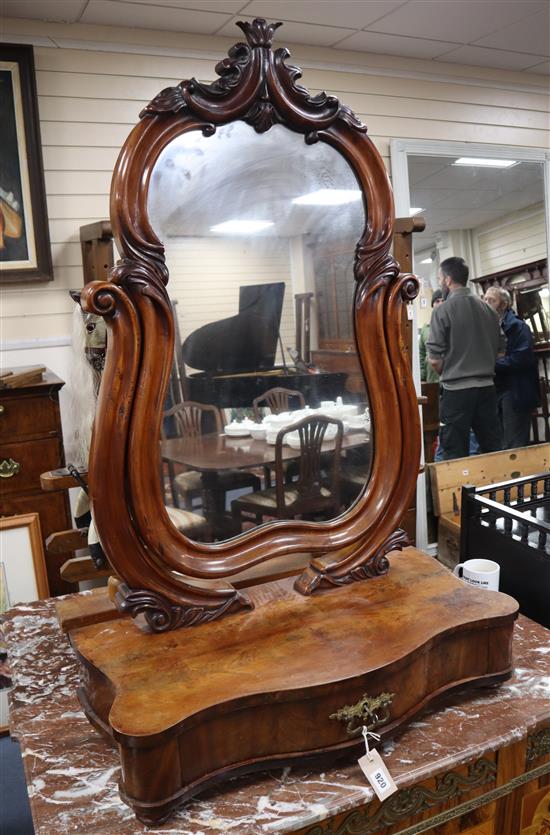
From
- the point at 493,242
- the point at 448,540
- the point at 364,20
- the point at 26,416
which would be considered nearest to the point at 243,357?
the point at 26,416

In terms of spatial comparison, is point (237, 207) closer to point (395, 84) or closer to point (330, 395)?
point (330, 395)

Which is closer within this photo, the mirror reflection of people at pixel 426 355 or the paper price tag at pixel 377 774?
the paper price tag at pixel 377 774

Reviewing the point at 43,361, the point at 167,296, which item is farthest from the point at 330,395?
the point at 43,361

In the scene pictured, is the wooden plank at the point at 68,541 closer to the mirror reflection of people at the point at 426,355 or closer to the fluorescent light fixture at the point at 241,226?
the fluorescent light fixture at the point at 241,226

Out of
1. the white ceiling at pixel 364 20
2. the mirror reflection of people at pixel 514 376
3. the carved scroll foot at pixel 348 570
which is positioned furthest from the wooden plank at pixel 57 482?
the mirror reflection of people at pixel 514 376

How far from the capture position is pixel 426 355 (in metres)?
3.64

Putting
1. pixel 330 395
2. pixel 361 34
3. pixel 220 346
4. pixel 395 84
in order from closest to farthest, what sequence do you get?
1. pixel 220 346
2. pixel 330 395
3. pixel 361 34
4. pixel 395 84

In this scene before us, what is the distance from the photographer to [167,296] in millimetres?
1077

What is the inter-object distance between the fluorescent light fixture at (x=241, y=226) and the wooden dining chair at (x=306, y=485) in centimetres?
36

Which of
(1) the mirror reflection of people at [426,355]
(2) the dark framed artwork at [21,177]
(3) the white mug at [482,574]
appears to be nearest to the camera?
(3) the white mug at [482,574]

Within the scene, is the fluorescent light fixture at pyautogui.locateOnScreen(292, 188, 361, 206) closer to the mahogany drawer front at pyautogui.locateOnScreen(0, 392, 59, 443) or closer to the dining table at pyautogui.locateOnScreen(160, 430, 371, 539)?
the dining table at pyautogui.locateOnScreen(160, 430, 371, 539)

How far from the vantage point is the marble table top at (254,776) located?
92cm

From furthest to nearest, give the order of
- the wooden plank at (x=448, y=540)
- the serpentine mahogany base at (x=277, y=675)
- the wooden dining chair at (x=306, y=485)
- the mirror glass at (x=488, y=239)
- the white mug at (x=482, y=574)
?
the mirror glass at (x=488, y=239) → the wooden plank at (x=448, y=540) → the white mug at (x=482, y=574) → the wooden dining chair at (x=306, y=485) → the serpentine mahogany base at (x=277, y=675)

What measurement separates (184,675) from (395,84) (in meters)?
3.23
